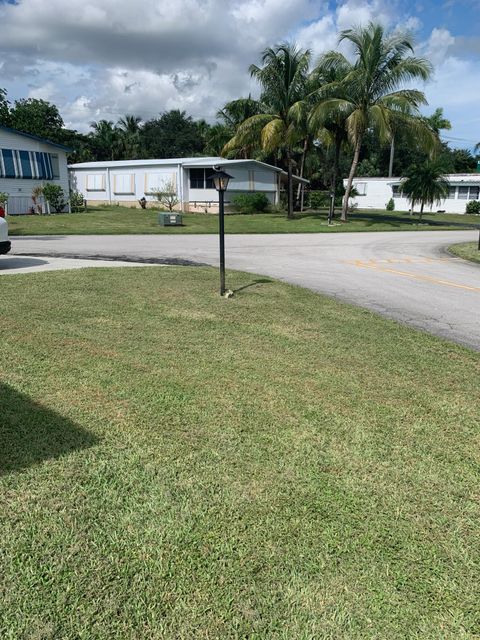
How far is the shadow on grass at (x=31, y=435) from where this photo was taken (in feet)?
9.41

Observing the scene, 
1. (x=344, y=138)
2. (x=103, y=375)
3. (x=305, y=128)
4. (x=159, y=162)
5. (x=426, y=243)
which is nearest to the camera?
(x=103, y=375)

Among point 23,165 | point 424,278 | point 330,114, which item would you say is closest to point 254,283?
point 424,278

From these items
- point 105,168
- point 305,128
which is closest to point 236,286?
point 305,128

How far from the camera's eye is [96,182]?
36.7 m

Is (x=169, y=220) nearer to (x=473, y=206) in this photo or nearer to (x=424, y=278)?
(x=424, y=278)

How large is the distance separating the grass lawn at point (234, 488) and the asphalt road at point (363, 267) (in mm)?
2201

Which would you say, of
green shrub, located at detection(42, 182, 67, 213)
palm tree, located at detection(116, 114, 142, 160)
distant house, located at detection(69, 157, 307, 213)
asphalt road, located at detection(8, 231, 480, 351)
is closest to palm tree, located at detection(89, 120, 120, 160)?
palm tree, located at detection(116, 114, 142, 160)

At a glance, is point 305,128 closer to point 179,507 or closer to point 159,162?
point 159,162

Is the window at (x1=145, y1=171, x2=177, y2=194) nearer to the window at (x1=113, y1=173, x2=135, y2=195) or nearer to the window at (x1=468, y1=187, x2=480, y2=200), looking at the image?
the window at (x1=113, y1=173, x2=135, y2=195)

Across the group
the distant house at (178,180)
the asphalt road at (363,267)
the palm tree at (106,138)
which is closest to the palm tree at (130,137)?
the palm tree at (106,138)

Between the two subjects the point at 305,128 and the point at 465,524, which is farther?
the point at 305,128

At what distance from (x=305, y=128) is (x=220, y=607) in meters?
27.6

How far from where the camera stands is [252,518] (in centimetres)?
246

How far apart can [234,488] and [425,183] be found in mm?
33439
